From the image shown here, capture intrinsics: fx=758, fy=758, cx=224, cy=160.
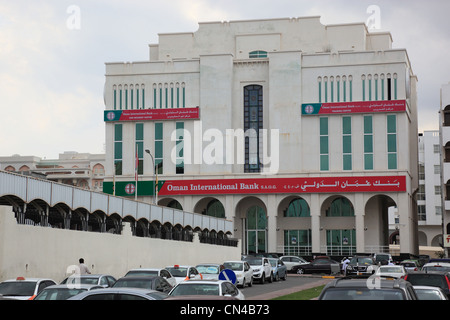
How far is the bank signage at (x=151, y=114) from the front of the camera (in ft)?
267

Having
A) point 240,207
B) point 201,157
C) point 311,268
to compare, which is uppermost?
point 201,157

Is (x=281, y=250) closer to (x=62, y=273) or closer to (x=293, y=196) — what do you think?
(x=293, y=196)

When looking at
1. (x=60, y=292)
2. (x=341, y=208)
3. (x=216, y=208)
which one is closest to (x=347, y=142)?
(x=341, y=208)

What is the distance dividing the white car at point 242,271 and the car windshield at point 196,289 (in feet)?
65.3

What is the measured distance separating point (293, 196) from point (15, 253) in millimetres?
55352

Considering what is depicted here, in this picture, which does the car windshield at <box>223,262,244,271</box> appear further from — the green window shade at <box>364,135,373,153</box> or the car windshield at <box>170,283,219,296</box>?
the green window shade at <box>364,135,373,153</box>

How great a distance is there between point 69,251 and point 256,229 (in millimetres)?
51170

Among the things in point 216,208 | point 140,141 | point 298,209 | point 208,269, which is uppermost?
point 140,141

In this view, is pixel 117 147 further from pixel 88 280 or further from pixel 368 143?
pixel 88 280

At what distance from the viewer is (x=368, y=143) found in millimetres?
77812

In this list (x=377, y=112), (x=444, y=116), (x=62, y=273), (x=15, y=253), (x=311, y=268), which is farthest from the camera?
(x=444, y=116)

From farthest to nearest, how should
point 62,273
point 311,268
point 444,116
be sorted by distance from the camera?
point 444,116
point 311,268
point 62,273

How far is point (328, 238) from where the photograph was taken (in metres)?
80.3
